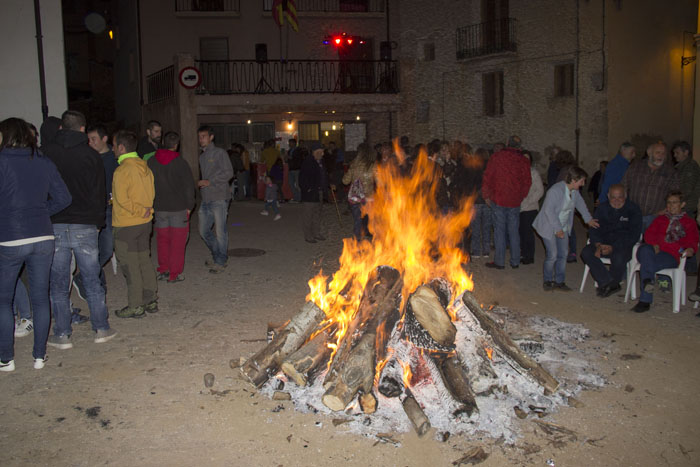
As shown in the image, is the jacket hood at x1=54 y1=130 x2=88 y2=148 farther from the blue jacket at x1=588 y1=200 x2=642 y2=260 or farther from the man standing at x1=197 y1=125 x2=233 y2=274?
the blue jacket at x1=588 y1=200 x2=642 y2=260

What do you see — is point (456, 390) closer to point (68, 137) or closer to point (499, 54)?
point (68, 137)

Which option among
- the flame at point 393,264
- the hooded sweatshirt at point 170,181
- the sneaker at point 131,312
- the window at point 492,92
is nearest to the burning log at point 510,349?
the flame at point 393,264

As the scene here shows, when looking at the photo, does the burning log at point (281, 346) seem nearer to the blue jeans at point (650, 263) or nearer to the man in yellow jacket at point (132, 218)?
the man in yellow jacket at point (132, 218)

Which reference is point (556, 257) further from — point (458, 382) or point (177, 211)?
point (177, 211)

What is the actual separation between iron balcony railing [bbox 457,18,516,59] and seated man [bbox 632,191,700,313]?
17.8 m

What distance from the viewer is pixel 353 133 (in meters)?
26.2

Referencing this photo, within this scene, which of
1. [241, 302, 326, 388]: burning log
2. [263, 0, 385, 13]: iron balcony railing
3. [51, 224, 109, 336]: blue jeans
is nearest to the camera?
[241, 302, 326, 388]: burning log

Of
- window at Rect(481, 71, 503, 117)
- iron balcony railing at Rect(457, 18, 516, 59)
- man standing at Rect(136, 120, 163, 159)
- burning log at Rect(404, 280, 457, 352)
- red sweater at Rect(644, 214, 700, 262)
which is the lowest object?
burning log at Rect(404, 280, 457, 352)

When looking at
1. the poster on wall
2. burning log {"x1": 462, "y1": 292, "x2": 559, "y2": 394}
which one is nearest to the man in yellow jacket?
burning log {"x1": 462, "y1": 292, "x2": 559, "y2": 394}

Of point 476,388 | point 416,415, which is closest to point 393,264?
point 476,388

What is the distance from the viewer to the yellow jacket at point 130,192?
6.30 m

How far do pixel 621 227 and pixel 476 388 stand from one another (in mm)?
3971

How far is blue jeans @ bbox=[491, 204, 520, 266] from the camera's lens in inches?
354

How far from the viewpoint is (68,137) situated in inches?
217
